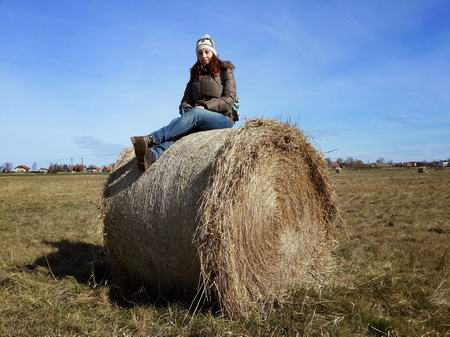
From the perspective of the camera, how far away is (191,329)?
389 centimetres

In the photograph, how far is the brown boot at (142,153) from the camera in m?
4.89

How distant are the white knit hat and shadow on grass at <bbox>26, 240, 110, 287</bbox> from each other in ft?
9.47

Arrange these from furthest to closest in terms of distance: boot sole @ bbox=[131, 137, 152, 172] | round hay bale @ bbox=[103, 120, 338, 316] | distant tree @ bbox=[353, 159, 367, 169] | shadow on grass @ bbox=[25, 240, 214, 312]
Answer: distant tree @ bbox=[353, 159, 367, 169], boot sole @ bbox=[131, 137, 152, 172], shadow on grass @ bbox=[25, 240, 214, 312], round hay bale @ bbox=[103, 120, 338, 316]

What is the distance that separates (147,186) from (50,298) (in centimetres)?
141

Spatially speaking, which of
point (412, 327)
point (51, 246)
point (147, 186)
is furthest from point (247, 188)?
point (51, 246)

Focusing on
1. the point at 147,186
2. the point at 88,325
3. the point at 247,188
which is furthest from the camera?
the point at 147,186

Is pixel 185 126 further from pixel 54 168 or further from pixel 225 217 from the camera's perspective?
pixel 54 168

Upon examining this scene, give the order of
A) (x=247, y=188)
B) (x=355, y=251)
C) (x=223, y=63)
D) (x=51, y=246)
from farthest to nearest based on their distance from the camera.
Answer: (x=51, y=246) → (x=355, y=251) → (x=223, y=63) → (x=247, y=188)

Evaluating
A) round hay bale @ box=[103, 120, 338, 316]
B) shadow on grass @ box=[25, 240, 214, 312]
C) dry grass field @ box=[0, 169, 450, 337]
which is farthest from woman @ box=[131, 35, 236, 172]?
shadow on grass @ box=[25, 240, 214, 312]

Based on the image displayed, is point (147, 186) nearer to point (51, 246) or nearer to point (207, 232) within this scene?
point (207, 232)

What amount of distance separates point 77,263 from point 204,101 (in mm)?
2732

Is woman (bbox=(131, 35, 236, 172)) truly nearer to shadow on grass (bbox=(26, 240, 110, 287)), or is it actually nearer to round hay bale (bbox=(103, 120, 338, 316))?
round hay bale (bbox=(103, 120, 338, 316))

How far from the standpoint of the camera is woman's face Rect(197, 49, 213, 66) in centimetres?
577

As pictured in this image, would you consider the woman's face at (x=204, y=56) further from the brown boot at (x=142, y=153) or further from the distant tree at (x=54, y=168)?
the distant tree at (x=54, y=168)
